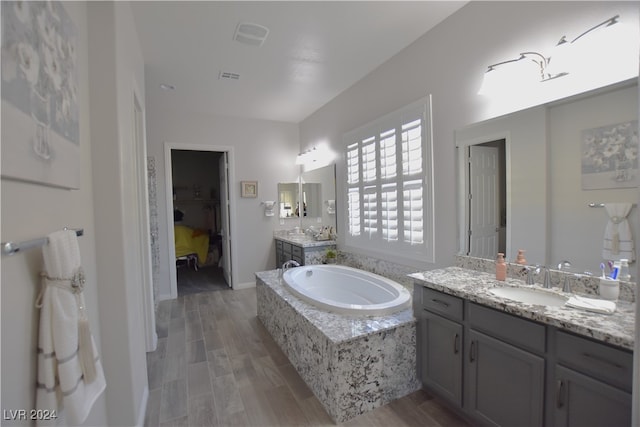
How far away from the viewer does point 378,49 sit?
2.76 m

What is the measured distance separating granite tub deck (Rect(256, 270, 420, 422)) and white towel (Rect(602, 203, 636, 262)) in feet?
3.85

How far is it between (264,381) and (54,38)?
7.70ft

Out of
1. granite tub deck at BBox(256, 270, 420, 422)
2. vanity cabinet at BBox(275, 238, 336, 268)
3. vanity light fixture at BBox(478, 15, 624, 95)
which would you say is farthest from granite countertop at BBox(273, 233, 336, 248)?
vanity light fixture at BBox(478, 15, 624, 95)

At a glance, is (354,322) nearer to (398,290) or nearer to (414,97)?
(398,290)

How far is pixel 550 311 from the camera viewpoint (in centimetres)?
134

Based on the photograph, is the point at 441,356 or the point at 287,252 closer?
the point at 441,356

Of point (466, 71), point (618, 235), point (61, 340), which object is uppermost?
point (466, 71)

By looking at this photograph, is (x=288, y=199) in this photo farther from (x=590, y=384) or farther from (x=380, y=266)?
(x=590, y=384)

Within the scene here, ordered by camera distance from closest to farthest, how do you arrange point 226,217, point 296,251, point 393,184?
point 393,184, point 296,251, point 226,217

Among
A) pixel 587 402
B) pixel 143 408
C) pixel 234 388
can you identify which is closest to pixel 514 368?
pixel 587 402

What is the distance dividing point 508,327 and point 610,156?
1.03 metres

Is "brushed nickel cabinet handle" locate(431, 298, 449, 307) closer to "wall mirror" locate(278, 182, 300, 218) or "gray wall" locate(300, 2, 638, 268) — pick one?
"gray wall" locate(300, 2, 638, 268)

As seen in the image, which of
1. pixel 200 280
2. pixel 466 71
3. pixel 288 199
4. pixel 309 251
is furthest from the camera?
pixel 200 280

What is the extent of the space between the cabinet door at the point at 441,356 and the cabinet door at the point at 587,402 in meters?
0.51
